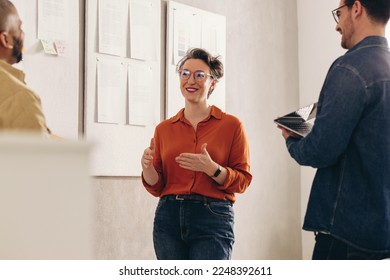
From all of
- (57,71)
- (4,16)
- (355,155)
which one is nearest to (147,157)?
(355,155)

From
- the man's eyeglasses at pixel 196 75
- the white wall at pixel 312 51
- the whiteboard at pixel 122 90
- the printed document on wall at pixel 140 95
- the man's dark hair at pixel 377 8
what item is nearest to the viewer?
the man's dark hair at pixel 377 8

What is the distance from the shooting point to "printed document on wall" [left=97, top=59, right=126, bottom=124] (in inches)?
111

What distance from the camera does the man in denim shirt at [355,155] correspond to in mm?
1384

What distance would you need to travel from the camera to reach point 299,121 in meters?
1.62

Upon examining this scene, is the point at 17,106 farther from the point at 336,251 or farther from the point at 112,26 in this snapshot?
the point at 112,26

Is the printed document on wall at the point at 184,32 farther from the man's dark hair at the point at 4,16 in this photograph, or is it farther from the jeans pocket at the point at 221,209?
the man's dark hair at the point at 4,16

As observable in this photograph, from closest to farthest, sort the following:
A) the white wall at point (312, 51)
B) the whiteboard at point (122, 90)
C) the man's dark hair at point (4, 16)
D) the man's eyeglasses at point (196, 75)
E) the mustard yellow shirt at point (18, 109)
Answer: the mustard yellow shirt at point (18, 109) → the man's dark hair at point (4, 16) → the man's eyeglasses at point (196, 75) → the whiteboard at point (122, 90) → the white wall at point (312, 51)

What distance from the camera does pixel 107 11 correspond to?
9.47 ft

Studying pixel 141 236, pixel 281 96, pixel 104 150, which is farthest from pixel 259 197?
pixel 104 150

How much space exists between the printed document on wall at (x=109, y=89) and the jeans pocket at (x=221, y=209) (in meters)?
1.13

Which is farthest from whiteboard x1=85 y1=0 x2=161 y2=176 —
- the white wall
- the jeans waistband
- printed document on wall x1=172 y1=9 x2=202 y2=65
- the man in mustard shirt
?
the man in mustard shirt

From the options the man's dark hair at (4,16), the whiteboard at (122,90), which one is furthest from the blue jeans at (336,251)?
the whiteboard at (122,90)

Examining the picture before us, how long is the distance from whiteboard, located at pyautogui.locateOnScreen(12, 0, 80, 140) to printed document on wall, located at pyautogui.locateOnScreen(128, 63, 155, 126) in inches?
13.0
